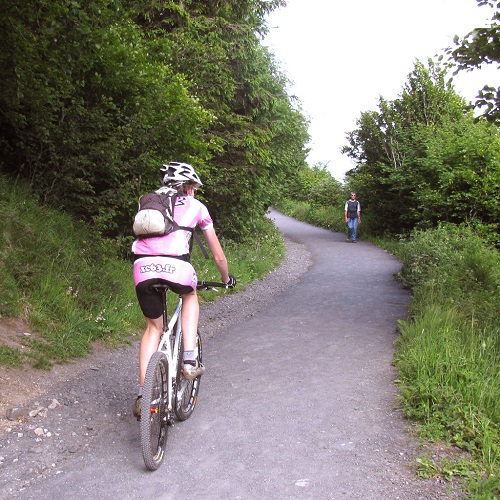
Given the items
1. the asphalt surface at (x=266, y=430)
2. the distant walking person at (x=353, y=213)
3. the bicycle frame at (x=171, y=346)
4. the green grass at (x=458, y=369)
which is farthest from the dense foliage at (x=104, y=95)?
the distant walking person at (x=353, y=213)

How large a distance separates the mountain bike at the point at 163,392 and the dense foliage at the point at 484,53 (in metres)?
5.45

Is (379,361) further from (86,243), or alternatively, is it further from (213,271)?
(213,271)

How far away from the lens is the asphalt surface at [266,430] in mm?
3248

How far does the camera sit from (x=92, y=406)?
179 inches

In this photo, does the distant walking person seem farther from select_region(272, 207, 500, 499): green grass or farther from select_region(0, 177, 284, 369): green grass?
select_region(0, 177, 284, 369): green grass

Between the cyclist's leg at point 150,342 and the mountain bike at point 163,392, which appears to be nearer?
the mountain bike at point 163,392

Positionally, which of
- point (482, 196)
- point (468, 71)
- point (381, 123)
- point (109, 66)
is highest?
point (381, 123)

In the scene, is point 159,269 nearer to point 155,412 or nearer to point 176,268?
point 176,268

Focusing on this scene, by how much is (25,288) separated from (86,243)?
65.3 inches

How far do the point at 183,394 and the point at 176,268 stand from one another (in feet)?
3.93

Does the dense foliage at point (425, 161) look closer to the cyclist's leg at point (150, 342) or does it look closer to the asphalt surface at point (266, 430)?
the asphalt surface at point (266, 430)

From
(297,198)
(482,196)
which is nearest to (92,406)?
(482,196)

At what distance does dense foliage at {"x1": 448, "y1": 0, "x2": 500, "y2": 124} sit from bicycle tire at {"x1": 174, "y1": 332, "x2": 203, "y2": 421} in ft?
18.5

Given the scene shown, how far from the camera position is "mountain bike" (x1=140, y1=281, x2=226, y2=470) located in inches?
129
